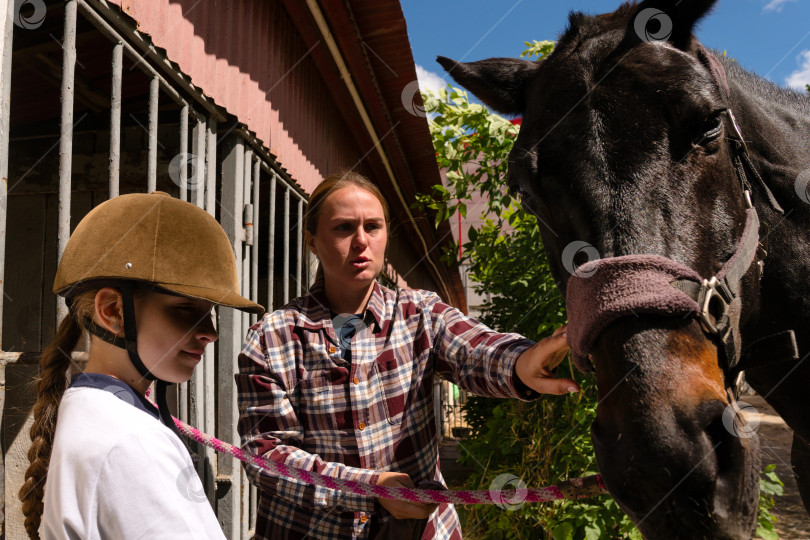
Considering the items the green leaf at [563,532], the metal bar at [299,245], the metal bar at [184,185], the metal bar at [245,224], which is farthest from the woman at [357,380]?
the metal bar at [299,245]

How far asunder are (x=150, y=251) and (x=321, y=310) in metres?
0.65

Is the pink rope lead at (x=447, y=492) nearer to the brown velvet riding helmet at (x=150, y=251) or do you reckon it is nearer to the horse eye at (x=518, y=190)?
the brown velvet riding helmet at (x=150, y=251)

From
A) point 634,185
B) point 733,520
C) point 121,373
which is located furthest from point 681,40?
point 121,373

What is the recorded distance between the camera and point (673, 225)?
1.28 m

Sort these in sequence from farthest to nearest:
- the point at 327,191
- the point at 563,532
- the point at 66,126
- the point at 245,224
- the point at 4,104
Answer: the point at 563,532 → the point at 245,224 → the point at 327,191 → the point at 66,126 → the point at 4,104

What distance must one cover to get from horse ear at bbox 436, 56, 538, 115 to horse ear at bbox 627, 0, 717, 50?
469mm

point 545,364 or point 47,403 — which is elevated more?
point 545,364

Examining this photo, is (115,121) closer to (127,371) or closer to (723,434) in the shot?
(127,371)

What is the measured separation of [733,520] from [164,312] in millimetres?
1253

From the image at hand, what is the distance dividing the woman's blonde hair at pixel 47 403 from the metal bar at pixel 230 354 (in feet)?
4.16

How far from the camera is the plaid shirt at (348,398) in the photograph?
1494 mm

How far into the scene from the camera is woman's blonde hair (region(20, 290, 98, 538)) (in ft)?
3.58

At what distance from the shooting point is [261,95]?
119 inches

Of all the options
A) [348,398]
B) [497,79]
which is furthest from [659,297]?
[497,79]
